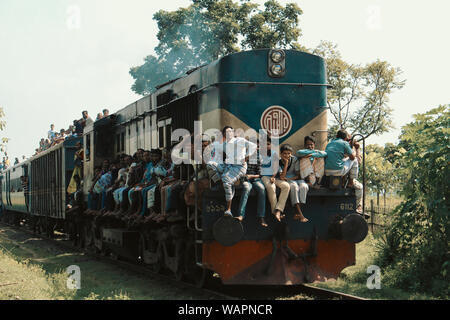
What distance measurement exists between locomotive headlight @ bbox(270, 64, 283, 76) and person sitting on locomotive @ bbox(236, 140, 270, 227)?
1.63 m

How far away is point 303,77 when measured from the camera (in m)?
9.32

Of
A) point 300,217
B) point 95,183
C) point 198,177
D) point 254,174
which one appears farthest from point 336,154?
point 95,183

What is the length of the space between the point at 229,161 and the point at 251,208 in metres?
0.79

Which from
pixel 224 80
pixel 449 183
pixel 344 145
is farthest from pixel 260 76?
pixel 449 183

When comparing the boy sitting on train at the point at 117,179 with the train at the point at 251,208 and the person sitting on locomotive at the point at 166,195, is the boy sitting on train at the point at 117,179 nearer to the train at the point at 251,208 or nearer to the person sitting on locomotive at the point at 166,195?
the train at the point at 251,208

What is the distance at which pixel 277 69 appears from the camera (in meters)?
9.14

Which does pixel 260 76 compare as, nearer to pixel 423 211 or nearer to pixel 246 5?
pixel 423 211

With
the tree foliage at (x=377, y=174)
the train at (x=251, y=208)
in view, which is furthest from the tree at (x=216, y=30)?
the train at (x=251, y=208)

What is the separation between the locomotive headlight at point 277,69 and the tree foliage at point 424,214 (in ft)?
8.39

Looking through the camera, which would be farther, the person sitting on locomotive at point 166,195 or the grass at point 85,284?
the person sitting on locomotive at point 166,195

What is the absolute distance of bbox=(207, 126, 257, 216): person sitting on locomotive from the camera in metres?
7.79

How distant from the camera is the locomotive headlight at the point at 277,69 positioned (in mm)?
9117

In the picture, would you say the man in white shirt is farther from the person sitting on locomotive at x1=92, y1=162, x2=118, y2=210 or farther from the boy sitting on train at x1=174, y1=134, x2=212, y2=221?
the boy sitting on train at x1=174, y1=134, x2=212, y2=221
